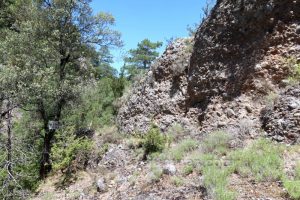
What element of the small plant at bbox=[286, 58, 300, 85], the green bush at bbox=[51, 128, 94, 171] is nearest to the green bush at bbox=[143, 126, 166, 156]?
the green bush at bbox=[51, 128, 94, 171]

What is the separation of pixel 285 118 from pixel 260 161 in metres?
1.40

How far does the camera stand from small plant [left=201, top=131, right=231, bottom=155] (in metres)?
8.38

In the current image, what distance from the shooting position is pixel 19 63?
496 inches

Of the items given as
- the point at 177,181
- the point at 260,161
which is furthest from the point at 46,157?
the point at 260,161

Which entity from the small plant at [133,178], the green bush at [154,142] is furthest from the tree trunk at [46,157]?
the small plant at [133,178]

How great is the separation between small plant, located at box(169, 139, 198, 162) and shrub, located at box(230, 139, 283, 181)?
1.36 m

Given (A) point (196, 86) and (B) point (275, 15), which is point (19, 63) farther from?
(B) point (275, 15)

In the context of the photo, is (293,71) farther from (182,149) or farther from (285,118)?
(182,149)

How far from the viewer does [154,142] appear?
9.91m

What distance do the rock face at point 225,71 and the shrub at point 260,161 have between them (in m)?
0.77

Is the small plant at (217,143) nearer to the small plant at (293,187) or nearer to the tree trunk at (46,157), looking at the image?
the small plant at (293,187)

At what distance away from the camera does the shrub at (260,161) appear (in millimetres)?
6957

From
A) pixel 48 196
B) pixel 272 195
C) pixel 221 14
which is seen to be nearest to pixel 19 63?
pixel 48 196

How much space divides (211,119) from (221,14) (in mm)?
3414
